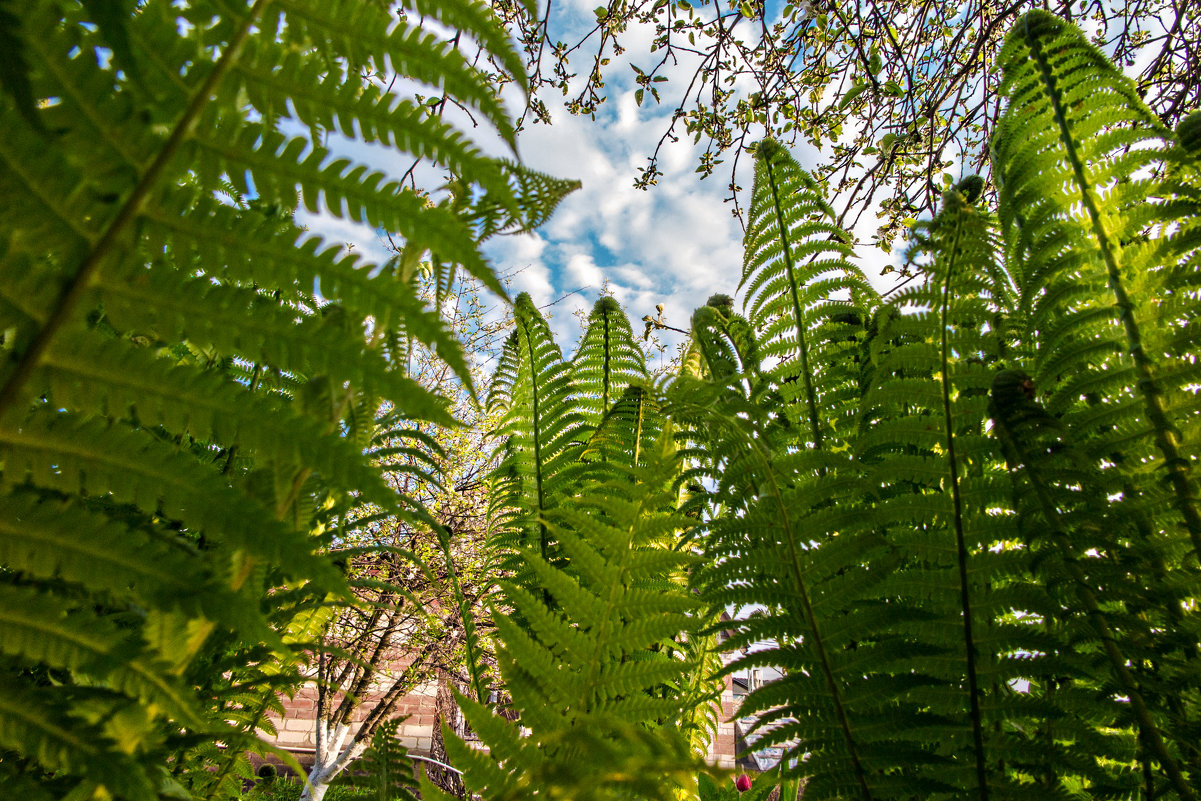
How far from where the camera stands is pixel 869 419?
96cm

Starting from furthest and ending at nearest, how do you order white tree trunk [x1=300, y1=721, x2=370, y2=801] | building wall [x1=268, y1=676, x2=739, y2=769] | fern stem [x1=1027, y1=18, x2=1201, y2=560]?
building wall [x1=268, y1=676, x2=739, y2=769], white tree trunk [x1=300, y1=721, x2=370, y2=801], fern stem [x1=1027, y1=18, x2=1201, y2=560]

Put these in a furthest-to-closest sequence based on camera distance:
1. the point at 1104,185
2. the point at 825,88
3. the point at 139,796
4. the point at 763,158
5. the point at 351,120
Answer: the point at 825,88 → the point at 763,158 → the point at 1104,185 → the point at 351,120 → the point at 139,796

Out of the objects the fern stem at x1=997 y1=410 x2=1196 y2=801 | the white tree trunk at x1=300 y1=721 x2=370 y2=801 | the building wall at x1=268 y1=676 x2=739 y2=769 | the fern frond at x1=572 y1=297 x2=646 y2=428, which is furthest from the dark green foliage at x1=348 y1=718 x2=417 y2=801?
the building wall at x1=268 y1=676 x2=739 y2=769

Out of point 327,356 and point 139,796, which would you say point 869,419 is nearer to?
point 327,356

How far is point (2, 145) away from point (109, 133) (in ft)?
0.16

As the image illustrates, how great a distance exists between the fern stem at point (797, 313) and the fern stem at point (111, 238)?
0.90 metres

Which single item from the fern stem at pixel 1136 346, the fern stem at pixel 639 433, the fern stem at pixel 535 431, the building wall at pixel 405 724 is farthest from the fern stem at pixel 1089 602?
the building wall at pixel 405 724

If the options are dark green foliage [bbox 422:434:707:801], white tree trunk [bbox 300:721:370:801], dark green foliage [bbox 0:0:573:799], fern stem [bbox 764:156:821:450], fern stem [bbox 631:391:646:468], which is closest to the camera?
dark green foliage [bbox 0:0:573:799]

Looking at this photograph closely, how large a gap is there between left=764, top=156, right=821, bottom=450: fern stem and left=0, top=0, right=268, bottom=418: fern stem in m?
0.90

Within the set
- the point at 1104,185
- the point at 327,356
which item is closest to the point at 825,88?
the point at 1104,185

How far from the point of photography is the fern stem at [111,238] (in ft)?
1.14

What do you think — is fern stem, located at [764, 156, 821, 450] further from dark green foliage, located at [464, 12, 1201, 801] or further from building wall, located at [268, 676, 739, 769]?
building wall, located at [268, 676, 739, 769]

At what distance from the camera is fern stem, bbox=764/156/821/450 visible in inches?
40.6

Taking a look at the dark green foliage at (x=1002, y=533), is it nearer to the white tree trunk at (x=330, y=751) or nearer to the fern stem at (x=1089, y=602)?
the fern stem at (x=1089, y=602)
